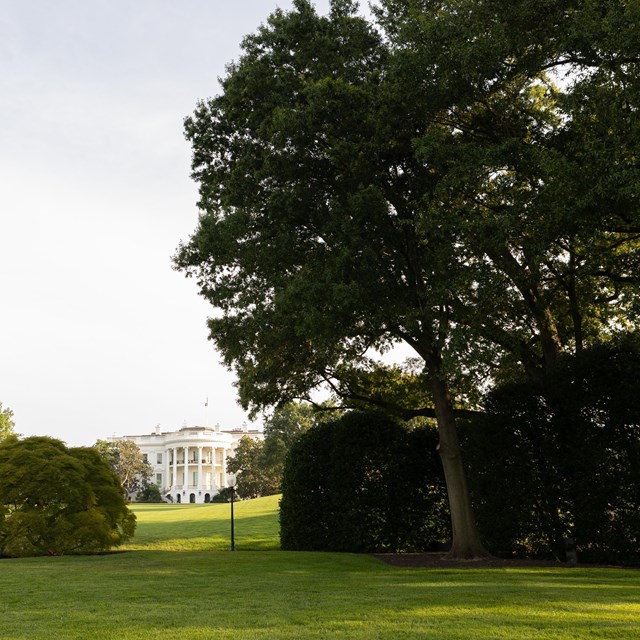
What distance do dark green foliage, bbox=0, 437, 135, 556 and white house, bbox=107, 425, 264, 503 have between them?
286 ft

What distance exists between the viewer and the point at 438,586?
33.4 ft

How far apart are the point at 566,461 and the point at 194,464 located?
100 meters

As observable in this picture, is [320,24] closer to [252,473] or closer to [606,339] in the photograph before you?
[606,339]

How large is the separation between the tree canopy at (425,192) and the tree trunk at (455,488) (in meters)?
0.05

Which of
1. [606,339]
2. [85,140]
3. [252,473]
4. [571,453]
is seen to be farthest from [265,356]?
[252,473]

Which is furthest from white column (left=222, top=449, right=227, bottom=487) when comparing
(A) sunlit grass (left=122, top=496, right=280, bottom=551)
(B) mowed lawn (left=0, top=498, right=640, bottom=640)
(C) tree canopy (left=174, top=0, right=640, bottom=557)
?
(B) mowed lawn (left=0, top=498, right=640, bottom=640)

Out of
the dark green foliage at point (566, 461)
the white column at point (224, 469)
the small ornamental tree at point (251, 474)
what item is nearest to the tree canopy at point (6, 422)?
the small ornamental tree at point (251, 474)

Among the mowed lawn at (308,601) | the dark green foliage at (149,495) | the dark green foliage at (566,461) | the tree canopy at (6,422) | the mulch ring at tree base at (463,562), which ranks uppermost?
the tree canopy at (6,422)

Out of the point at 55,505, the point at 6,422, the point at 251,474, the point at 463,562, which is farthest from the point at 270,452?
the point at 463,562

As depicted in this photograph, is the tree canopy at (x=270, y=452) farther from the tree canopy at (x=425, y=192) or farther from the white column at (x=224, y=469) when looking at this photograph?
the tree canopy at (x=425, y=192)

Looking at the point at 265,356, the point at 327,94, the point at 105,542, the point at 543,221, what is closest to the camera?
the point at 543,221

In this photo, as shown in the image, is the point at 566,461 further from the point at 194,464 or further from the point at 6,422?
the point at 194,464

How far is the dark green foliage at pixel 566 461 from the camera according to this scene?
47.1ft

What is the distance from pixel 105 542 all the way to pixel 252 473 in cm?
5343
